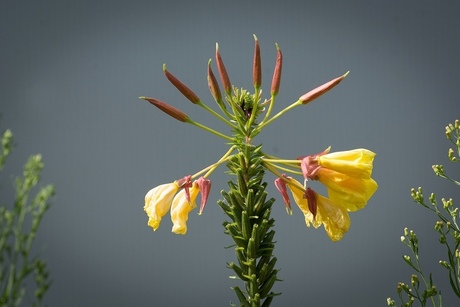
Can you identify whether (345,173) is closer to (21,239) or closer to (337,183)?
(337,183)

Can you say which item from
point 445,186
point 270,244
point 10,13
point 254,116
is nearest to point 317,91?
point 254,116

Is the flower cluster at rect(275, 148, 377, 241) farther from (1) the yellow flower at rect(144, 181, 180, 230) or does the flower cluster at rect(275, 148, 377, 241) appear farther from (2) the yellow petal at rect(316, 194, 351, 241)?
(1) the yellow flower at rect(144, 181, 180, 230)

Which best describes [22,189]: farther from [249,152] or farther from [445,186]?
[445,186]

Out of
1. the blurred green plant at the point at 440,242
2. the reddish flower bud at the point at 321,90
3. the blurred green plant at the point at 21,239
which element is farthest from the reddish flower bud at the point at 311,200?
the blurred green plant at the point at 21,239

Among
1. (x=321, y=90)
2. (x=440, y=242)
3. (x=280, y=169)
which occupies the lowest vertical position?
(x=440, y=242)

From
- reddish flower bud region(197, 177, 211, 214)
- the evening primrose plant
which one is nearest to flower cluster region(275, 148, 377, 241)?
the evening primrose plant

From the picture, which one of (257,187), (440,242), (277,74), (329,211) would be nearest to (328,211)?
(329,211)
